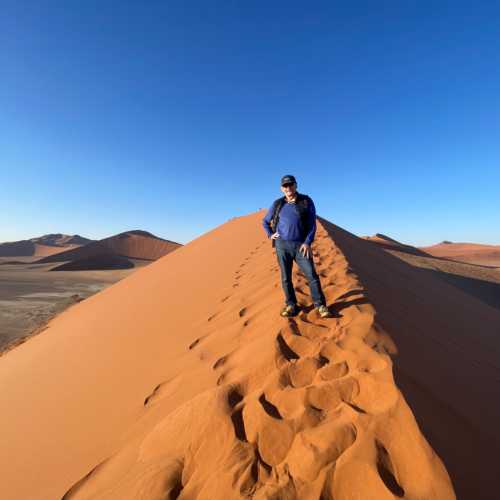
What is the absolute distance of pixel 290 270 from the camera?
10.5ft

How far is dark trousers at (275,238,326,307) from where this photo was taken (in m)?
2.97

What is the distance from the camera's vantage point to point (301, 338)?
2418 mm

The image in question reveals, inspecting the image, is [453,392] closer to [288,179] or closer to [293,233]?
[293,233]

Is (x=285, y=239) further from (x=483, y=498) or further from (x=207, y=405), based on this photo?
(x=483, y=498)

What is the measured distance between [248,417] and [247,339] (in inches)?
42.8

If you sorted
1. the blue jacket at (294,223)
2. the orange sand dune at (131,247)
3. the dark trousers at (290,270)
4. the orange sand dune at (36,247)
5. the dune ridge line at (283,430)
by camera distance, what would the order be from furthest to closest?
the orange sand dune at (36,247) < the orange sand dune at (131,247) < the blue jacket at (294,223) < the dark trousers at (290,270) < the dune ridge line at (283,430)

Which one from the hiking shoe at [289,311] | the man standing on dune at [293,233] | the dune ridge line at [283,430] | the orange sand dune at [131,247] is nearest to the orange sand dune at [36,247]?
the orange sand dune at [131,247]

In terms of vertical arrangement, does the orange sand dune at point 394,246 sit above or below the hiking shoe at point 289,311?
above

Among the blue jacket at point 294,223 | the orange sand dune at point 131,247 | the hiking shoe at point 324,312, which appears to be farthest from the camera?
the orange sand dune at point 131,247

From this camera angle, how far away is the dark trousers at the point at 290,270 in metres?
2.97

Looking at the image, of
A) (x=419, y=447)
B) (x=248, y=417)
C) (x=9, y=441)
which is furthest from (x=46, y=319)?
(x=419, y=447)

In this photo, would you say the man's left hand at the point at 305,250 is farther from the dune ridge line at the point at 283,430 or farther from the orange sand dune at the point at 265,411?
the dune ridge line at the point at 283,430

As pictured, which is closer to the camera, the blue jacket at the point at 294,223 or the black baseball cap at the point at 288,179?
the black baseball cap at the point at 288,179

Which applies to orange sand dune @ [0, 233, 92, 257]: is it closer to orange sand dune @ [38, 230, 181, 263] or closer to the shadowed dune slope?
orange sand dune @ [38, 230, 181, 263]
